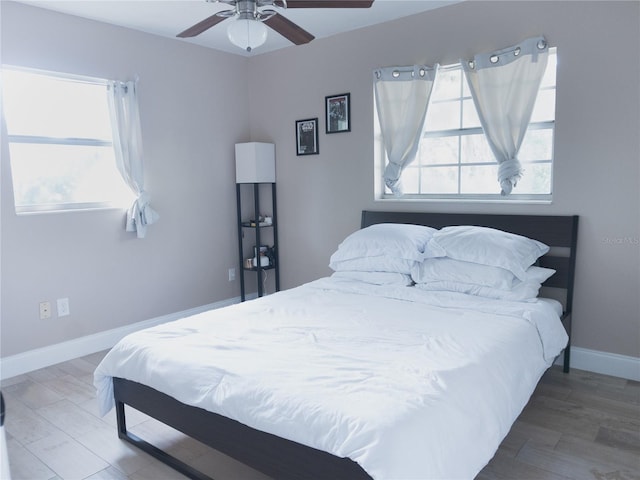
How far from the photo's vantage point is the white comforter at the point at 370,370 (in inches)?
58.6

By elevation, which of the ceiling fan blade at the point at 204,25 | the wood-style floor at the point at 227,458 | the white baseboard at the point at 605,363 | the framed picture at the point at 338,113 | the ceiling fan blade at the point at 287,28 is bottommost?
the wood-style floor at the point at 227,458

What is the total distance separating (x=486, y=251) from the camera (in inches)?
110

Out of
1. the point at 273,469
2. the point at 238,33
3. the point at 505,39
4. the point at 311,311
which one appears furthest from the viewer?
the point at 505,39

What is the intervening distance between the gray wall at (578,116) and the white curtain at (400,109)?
4.7 inches

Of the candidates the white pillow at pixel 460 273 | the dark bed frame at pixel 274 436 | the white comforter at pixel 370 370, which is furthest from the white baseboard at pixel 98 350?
the white pillow at pixel 460 273

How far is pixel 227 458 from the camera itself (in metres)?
2.20

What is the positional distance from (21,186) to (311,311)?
2193 mm

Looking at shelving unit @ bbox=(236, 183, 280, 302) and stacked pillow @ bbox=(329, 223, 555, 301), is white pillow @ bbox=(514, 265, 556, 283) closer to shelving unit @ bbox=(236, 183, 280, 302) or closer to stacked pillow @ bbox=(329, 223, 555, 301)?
stacked pillow @ bbox=(329, 223, 555, 301)

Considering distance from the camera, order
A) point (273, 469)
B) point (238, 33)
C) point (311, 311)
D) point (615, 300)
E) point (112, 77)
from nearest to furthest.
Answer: point (273, 469), point (238, 33), point (311, 311), point (615, 300), point (112, 77)

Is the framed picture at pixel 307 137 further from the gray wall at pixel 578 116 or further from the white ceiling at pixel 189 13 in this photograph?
the white ceiling at pixel 189 13

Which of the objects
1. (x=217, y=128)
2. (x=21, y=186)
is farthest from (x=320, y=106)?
(x=21, y=186)

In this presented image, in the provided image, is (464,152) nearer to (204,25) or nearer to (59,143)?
(204,25)

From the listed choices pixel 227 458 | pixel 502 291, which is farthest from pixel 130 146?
pixel 502 291

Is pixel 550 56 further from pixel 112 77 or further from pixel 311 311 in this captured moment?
pixel 112 77
